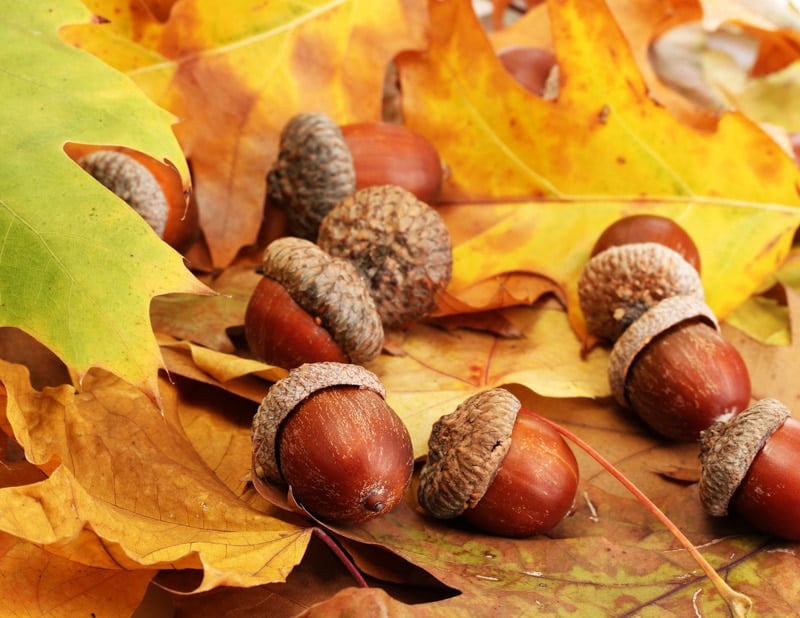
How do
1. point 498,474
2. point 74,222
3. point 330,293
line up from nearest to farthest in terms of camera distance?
point 74,222 < point 498,474 < point 330,293

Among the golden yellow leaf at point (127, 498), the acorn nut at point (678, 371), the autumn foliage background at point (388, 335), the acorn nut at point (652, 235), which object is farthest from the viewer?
the acorn nut at point (652, 235)

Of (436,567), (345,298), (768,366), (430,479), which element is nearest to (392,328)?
(345,298)

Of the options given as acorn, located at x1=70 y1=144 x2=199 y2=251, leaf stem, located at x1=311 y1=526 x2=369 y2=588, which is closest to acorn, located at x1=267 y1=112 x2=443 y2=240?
acorn, located at x1=70 y1=144 x2=199 y2=251

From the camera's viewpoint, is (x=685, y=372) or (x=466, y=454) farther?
(x=685, y=372)

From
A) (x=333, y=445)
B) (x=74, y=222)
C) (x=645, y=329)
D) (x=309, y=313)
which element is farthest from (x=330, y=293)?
(x=645, y=329)

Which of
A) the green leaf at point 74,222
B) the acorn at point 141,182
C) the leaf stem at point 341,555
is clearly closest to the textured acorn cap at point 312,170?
the acorn at point 141,182

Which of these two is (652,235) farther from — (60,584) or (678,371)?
(60,584)

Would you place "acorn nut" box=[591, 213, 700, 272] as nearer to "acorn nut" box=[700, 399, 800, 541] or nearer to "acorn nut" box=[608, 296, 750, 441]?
"acorn nut" box=[608, 296, 750, 441]

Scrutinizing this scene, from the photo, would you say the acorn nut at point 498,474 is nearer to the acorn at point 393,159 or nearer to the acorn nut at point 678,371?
the acorn nut at point 678,371
